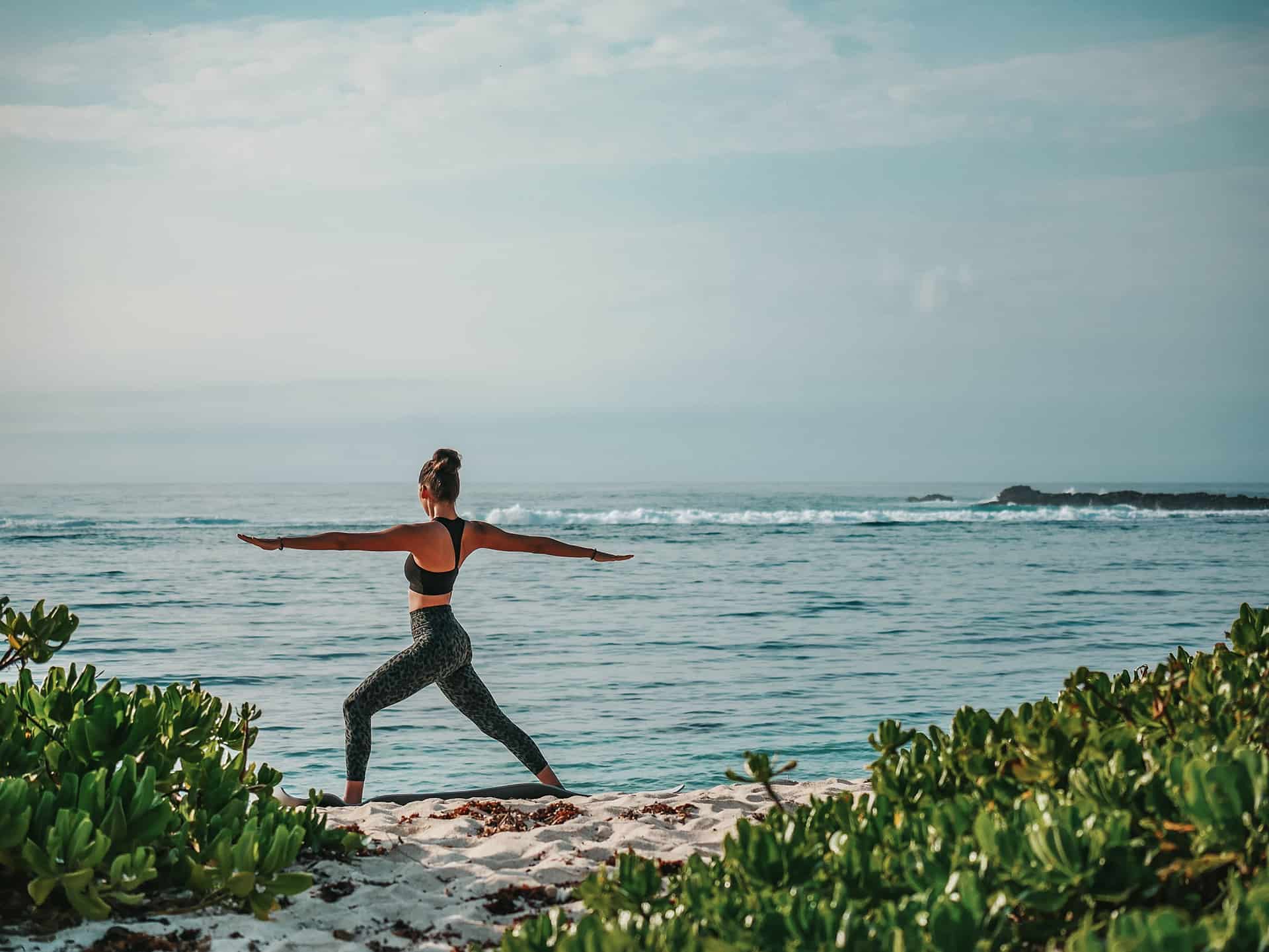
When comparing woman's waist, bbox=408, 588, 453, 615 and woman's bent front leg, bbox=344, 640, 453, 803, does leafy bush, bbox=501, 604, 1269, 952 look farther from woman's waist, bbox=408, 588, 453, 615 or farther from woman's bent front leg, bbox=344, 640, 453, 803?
woman's waist, bbox=408, 588, 453, 615

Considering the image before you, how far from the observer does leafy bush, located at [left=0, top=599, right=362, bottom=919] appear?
3.24 meters

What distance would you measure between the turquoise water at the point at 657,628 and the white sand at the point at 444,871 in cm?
238

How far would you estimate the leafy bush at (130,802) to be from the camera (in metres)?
3.24

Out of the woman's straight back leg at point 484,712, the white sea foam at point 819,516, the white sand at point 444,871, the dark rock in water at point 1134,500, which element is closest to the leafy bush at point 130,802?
the white sand at point 444,871

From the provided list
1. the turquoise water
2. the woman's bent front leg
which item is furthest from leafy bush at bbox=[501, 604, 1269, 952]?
the turquoise water

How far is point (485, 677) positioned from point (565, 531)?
26.8 metres

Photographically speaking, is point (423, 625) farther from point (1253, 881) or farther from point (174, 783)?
point (1253, 881)

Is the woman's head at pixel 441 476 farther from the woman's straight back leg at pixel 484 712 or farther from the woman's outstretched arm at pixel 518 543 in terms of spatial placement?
the woman's straight back leg at pixel 484 712

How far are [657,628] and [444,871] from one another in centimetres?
1128

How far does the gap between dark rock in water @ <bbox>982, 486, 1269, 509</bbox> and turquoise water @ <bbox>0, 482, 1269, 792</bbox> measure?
19.3 meters

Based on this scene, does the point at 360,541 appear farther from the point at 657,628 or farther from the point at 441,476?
the point at 657,628

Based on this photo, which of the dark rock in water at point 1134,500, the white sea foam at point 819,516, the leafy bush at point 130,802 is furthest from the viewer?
the dark rock in water at point 1134,500

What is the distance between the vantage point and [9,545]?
2995 centimetres

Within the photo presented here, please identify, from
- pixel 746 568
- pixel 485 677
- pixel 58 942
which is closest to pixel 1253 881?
pixel 58 942
